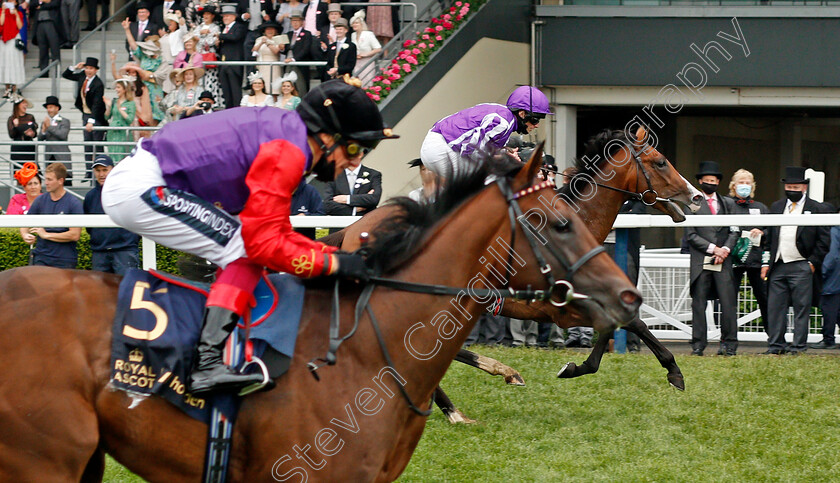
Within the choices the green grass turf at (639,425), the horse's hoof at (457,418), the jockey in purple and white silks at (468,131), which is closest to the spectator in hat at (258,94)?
the green grass turf at (639,425)

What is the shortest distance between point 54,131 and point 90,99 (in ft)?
2.05

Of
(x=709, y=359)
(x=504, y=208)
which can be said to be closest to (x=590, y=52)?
(x=709, y=359)

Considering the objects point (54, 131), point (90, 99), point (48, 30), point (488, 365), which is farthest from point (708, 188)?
point (48, 30)

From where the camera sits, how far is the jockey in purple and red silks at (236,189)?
116 inches

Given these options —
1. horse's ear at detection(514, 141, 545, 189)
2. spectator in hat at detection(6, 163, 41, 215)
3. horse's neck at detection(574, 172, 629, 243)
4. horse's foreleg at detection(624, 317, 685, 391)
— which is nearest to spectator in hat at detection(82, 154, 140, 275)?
spectator in hat at detection(6, 163, 41, 215)

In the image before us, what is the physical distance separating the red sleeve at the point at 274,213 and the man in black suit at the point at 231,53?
908cm

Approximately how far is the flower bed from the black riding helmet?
333 inches

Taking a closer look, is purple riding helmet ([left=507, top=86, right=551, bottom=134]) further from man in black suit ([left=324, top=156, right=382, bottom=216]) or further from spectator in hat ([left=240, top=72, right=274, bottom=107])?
spectator in hat ([left=240, top=72, right=274, bottom=107])

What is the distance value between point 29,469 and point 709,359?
19.0 feet

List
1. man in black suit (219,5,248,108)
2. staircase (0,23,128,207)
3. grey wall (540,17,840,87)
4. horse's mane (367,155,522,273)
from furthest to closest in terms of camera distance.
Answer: grey wall (540,17,840,87)
staircase (0,23,128,207)
man in black suit (219,5,248,108)
horse's mane (367,155,522,273)

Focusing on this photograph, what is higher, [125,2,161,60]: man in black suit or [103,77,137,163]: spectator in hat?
[125,2,161,60]: man in black suit

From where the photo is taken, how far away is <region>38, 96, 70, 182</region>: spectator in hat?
12.2 meters

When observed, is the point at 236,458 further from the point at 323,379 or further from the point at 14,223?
the point at 14,223

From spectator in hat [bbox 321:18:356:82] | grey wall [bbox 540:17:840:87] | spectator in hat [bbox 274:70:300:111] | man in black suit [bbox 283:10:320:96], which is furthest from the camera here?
grey wall [bbox 540:17:840:87]
